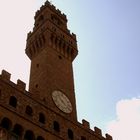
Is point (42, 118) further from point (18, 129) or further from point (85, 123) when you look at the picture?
point (85, 123)

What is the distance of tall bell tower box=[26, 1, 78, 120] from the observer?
2592 cm

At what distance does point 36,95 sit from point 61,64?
6.39 metres

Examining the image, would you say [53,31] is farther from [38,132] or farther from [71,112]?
[38,132]

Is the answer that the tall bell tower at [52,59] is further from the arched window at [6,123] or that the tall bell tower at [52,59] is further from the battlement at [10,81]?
the arched window at [6,123]

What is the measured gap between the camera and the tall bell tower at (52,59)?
2592cm

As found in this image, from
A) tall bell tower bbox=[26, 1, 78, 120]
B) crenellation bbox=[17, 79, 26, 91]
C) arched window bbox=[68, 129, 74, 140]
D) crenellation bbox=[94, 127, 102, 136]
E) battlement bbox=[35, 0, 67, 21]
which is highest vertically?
battlement bbox=[35, 0, 67, 21]

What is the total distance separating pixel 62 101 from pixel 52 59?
176 inches

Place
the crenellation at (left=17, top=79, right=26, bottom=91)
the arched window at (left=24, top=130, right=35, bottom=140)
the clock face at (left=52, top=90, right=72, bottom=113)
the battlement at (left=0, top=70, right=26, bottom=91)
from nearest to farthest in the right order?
the arched window at (left=24, top=130, right=35, bottom=140) < the battlement at (left=0, top=70, right=26, bottom=91) < the crenellation at (left=17, top=79, right=26, bottom=91) < the clock face at (left=52, top=90, right=72, bottom=113)

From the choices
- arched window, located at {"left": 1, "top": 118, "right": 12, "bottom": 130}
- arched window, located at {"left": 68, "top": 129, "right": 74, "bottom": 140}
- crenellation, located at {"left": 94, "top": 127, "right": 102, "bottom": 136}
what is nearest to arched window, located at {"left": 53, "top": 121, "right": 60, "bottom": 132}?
arched window, located at {"left": 68, "top": 129, "right": 74, "bottom": 140}

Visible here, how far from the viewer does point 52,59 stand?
29031mm

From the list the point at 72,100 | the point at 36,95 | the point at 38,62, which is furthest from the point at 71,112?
the point at 38,62

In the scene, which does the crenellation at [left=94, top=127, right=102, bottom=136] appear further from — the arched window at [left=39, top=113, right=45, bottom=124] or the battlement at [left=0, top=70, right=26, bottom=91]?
the battlement at [left=0, top=70, right=26, bottom=91]

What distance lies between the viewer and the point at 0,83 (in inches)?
864

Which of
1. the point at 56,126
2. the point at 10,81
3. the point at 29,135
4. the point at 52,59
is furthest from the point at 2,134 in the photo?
the point at 52,59
